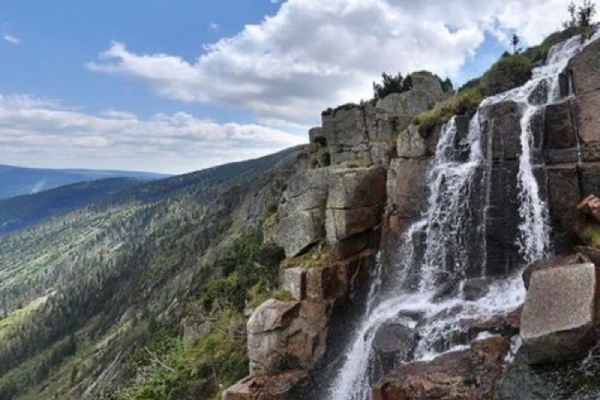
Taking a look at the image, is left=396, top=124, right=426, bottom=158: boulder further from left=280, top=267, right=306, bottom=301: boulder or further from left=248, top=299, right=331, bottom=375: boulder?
left=248, top=299, right=331, bottom=375: boulder

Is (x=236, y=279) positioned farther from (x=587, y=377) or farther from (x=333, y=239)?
(x=587, y=377)

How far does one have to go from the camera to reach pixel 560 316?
65.1 ft

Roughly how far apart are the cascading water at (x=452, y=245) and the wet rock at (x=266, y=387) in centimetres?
337

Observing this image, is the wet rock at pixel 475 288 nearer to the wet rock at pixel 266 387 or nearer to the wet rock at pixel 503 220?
the wet rock at pixel 503 220

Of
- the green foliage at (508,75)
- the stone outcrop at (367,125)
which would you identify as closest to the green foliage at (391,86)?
the stone outcrop at (367,125)

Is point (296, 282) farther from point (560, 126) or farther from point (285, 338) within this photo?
point (560, 126)

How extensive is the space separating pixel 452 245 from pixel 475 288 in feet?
15.2

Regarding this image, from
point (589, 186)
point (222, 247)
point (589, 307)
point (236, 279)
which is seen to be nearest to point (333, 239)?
point (589, 186)

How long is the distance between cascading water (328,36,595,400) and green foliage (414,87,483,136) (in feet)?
4.88

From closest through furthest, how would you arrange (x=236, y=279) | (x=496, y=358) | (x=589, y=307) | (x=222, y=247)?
(x=589, y=307)
(x=496, y=358)
(x=236, y=279)
(x=222, y=247)

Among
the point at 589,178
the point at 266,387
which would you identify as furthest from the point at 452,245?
the point at 266,387

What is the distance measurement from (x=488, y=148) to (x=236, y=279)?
39.7 metres

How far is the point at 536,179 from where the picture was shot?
1249 inches

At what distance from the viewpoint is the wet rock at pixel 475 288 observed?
96.2 ft
